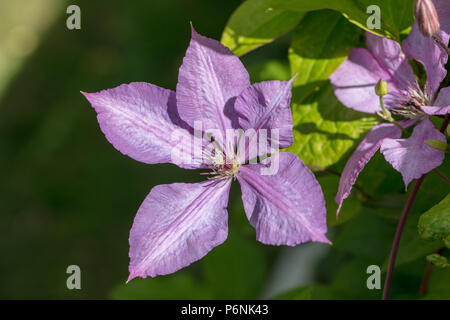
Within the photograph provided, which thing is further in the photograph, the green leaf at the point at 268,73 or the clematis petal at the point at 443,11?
the green leaf at the point at 268,73

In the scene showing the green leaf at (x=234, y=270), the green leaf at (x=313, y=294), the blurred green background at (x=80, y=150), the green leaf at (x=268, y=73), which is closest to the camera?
the green leaf at (x=313, y=294)

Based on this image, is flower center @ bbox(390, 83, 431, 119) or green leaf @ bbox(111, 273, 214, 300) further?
green leaf @ bbox(111, 273, 214, 300)

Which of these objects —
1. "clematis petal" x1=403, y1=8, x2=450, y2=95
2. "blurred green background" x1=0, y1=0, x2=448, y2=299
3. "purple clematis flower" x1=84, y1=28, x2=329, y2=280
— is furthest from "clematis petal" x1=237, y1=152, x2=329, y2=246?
"blurred green background" x1=0, y1=0, x2=448, y2=299

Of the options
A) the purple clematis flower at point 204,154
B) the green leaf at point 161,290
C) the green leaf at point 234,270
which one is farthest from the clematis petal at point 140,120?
the green leaf at point 234,270

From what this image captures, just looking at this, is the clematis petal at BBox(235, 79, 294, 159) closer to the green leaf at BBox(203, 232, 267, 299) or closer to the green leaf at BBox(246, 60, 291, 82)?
the green leaf at BBox(246, 60, 291, 82)

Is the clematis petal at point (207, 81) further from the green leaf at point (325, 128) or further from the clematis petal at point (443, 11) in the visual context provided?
the clematis petal at point (443, 11)

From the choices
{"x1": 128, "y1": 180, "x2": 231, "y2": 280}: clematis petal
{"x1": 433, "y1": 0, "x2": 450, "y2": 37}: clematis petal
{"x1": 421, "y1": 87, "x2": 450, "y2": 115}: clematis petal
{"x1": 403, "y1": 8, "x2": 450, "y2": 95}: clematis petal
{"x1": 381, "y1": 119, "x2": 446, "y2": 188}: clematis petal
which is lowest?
{"x1": 128, "y1": 180, "x2": 231, "y2": 280}: clematis petal
